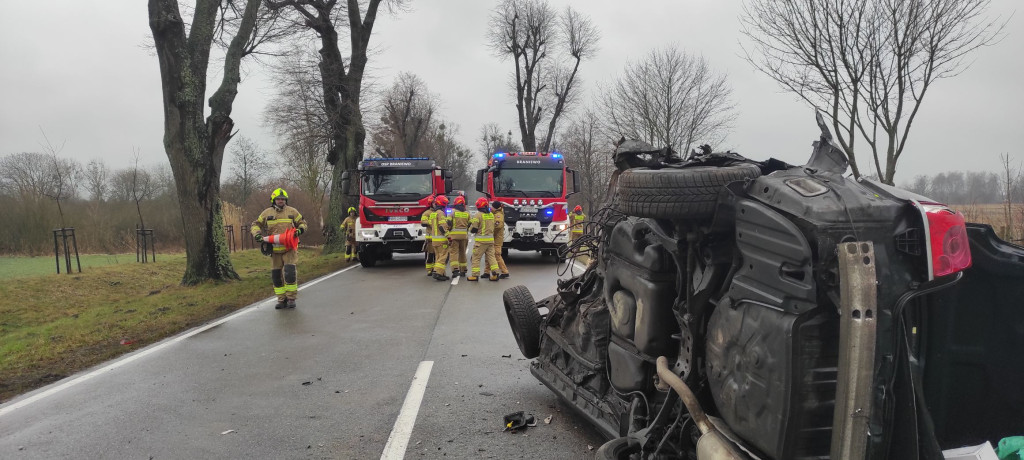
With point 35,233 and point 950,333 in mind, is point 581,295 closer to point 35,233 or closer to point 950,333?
point 950,333

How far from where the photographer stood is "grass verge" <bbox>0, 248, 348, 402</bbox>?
6258mm

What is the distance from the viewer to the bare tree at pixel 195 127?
38.7ft

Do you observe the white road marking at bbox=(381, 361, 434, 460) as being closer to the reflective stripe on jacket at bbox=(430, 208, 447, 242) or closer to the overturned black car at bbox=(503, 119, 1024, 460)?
the overturned black car at bbox=(503, 119, 1024, 460)

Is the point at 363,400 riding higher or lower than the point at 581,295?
lower

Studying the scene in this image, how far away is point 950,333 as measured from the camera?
2330 millimetres

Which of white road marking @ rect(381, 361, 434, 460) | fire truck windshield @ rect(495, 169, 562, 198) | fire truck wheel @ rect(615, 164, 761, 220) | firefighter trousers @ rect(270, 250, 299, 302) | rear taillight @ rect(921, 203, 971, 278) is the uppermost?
fire truck windshield @ rect(495, 169, 562, 198)

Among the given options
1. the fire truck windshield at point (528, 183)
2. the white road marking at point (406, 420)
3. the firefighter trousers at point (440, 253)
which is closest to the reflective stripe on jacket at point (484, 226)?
the firefighter trousers at point (440, 253)

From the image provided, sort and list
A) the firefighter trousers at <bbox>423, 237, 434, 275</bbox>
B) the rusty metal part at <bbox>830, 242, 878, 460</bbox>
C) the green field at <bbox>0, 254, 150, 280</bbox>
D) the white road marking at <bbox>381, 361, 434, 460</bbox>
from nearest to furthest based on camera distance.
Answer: the rusty metal part at <bbox>830, 242, 878, 460</bbox> → the white road marking at <bbox>381, 361, 434, 460</bbox> → the firefighter trousers at <bbox>423, 237, 434, 275</bbox> → the green field at <bbox>0, 254, 150, 280</bbox>

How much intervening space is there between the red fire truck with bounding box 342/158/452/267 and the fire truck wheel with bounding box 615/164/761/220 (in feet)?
40.7

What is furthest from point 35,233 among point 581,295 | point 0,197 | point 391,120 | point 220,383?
point 391,120

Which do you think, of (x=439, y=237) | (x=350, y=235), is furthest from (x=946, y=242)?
(x=350, y=235)

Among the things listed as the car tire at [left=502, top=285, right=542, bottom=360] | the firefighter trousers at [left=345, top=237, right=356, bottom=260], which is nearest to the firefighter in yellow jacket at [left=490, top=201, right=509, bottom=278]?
the firefighter trousers at [left=345, top=237, right=356, bottom=260]

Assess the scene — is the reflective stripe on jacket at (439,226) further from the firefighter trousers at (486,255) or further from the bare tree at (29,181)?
the bare tree at (29,181)

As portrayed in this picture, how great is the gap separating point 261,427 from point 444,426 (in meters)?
1.27
